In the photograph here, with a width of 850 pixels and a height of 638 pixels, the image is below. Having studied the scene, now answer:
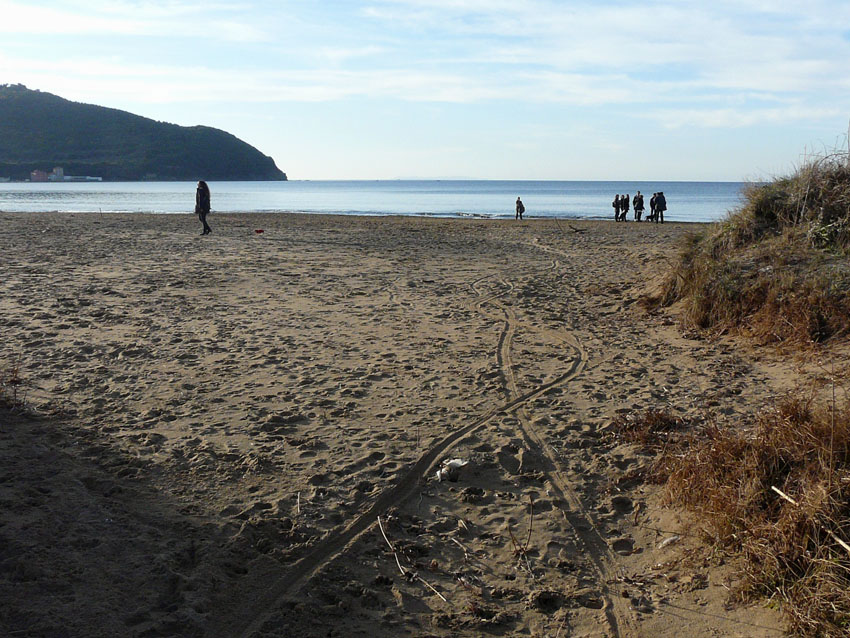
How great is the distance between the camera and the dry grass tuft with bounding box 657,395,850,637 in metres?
2.99

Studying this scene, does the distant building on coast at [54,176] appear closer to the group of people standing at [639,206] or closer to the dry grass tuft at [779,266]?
the group of people standing at [639,206]

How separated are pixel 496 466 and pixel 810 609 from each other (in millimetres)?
2339

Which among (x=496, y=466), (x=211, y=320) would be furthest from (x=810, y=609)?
(x=211, y=320)

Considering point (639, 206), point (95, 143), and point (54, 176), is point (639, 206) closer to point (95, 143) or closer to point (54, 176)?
point (54, 176)

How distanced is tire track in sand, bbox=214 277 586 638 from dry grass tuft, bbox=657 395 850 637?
171 centimetres

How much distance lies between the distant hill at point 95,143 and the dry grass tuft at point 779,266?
514 feet

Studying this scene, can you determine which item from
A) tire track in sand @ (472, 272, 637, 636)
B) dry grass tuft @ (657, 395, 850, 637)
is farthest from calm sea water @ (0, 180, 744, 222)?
dry grass tuft @ (657, 395, 850, 637)

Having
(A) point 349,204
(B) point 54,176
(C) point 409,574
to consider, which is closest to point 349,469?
(C) point 409,574

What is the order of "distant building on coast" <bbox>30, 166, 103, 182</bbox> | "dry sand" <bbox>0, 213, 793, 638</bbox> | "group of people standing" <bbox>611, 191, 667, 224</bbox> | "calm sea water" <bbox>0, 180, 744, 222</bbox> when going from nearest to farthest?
"dry sand" <bbox>0, 213, 793, 638</bbox>
"group of people standing" <bbox>611, 191, 667, 224</bbox>
"calm sea water" <bbox>0, 180, 744, 222</bbox>
"distant building on coast" <bbox>30, 166, 103, 182</bbox>

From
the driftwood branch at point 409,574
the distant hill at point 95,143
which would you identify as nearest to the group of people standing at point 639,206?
the driftwood branch at point 409,574

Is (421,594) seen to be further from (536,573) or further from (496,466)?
(496,466)

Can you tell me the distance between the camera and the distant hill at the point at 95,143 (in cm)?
14912

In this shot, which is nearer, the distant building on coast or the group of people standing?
the group of people standing

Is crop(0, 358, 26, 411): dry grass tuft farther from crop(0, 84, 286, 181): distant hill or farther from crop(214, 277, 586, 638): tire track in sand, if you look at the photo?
crop(0, 84, 286, 181): distant hill
